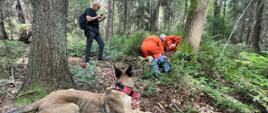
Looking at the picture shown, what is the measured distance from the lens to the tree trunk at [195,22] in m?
11.4

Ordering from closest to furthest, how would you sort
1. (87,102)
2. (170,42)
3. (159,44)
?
1. (87,102)
2. (159,44)
3. (170,42)

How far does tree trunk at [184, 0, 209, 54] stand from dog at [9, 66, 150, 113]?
640 cm

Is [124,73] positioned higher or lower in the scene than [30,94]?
higher

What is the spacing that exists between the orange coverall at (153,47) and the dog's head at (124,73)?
558 cm

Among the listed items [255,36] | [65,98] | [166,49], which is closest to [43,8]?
[65,98]

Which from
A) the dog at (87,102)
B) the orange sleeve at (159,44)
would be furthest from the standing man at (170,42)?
the dog at (87,102)

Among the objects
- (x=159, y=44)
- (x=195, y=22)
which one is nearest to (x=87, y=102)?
(x=159, y=44)

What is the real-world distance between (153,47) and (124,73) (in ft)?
19.2

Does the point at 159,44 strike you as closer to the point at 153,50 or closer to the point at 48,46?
the point at 153,50

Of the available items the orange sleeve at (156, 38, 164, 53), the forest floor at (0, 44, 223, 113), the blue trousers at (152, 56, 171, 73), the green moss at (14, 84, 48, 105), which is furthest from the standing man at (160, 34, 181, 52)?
the green moss at (14, 84, 48, 105)

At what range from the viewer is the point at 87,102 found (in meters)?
5.48

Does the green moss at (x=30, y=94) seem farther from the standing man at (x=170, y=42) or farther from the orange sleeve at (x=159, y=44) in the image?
the standing man at (x=170, y=42)

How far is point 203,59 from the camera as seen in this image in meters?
11.2

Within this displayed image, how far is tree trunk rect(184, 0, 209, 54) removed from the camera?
11.4m
